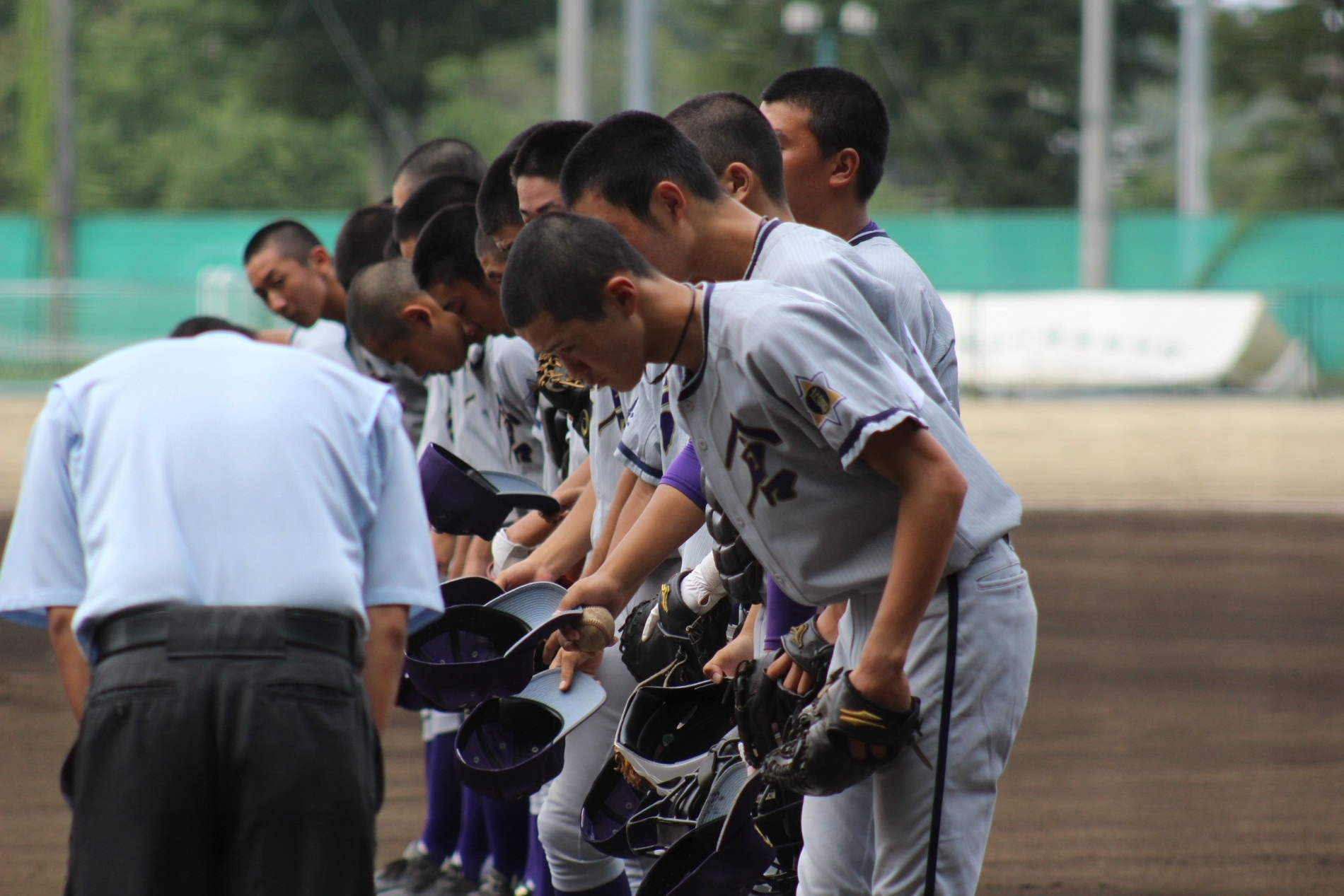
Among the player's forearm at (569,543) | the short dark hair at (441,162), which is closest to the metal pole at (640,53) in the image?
the short dark hair at (441,162)

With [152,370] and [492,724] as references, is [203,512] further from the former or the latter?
[492,724]

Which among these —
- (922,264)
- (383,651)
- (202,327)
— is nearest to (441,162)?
(202,327)

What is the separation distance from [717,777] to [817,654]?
1.63ft

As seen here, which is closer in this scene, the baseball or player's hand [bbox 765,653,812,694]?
player's hand [bbox 765,653,812,694]

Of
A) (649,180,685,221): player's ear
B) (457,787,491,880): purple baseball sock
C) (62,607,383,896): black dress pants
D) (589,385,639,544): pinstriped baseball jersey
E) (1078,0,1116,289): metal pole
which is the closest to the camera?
(62,607,383,896): black dress pants

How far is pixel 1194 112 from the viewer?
26438 mm

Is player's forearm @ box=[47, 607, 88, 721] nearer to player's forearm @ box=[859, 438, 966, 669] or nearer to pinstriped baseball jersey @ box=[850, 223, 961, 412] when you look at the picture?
player's forearm @ box=[859, 438, 966, 669]

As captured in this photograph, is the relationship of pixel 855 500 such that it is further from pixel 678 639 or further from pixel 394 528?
pixel 678 639

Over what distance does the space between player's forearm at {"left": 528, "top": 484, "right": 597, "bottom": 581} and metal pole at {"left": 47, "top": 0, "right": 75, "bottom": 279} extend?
2335cm

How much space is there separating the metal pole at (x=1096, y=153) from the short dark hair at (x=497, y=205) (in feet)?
70.4

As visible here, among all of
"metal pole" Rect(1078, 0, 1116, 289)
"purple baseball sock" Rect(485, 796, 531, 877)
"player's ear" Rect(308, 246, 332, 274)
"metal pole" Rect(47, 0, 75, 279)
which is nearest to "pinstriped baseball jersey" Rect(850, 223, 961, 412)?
"purple baseball sock" Rect(485, 796, 531, 877)

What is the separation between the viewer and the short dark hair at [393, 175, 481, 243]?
5.12 m

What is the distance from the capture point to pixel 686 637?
353cm

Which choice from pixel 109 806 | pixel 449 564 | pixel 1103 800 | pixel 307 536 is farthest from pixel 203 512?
pixel 1103 800
